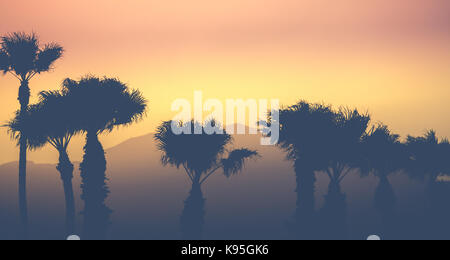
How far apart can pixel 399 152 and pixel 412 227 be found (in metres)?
11.9

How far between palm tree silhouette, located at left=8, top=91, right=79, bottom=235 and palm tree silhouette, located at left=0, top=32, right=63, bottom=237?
151 centimetres

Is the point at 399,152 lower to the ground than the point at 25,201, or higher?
higher

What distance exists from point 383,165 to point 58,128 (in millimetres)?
35833

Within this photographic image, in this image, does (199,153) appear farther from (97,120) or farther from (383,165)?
(383,165)

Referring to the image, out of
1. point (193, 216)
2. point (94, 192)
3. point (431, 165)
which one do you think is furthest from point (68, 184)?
point (431, 165)

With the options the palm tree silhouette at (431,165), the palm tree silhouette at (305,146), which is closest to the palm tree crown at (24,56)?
the palm tree silhouette at (305,146)

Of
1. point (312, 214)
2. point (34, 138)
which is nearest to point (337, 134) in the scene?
point (312, 214)

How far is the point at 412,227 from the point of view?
192ft

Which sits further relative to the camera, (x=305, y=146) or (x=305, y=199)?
(x=305, y=146)

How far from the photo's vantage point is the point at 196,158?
5109 centimetres

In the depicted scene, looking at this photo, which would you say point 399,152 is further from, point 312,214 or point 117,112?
point 117,112

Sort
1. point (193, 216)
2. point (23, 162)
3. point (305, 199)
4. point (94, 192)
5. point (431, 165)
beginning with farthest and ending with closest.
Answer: point (431, 165)
point (305, 199)
point (23, 162)
point (193, 216)
point (94, 192)

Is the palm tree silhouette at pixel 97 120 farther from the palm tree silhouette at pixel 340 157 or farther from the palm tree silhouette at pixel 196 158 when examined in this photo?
the palm tree silhouette at pixel 340 157

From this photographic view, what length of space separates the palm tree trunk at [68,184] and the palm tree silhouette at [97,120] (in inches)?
116
